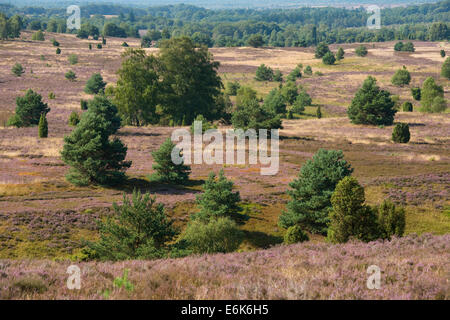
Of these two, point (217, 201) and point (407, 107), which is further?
point (407, 107)

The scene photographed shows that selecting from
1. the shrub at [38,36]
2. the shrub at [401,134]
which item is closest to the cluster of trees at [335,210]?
the shrub at [401,134]

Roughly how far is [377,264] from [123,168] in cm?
3261

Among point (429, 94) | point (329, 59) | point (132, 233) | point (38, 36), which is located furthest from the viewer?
point (38, 36)

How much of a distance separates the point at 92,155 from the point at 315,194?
64.0ft

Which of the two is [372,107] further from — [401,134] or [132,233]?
[132,233]

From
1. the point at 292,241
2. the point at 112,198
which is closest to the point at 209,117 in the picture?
the point at 112,198

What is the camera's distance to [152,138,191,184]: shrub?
39438mm

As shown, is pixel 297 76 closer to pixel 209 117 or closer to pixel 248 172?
pixel 209 117

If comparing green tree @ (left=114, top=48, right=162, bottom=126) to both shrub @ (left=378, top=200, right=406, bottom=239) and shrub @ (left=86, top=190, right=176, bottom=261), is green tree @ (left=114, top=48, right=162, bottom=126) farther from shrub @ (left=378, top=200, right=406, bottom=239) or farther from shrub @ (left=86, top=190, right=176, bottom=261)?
shrub @ (left=378, top=200, right=406, bottom=239)

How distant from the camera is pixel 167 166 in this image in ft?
132

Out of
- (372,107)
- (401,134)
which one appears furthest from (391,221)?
(372,107)

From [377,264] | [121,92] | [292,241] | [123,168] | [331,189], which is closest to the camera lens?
[377,264]

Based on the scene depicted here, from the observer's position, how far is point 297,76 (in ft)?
444

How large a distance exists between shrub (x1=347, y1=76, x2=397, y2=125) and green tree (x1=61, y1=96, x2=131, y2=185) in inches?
1861
